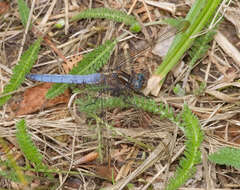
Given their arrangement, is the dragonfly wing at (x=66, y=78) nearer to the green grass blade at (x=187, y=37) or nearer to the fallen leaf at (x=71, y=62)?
the fallen leaf at (x=71, y=62)

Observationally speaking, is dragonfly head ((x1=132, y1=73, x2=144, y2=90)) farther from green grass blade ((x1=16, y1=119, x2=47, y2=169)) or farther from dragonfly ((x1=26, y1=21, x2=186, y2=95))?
green grass blade ((x1=16, y1=119, x2=47, y2=169))

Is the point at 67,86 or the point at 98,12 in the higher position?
the point at 98,12

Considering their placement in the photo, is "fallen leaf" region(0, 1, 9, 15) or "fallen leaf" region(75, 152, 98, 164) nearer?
"fallen leaf" region(75, 152, 98, 164)

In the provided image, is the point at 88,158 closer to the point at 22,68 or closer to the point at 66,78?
the point at 66,78

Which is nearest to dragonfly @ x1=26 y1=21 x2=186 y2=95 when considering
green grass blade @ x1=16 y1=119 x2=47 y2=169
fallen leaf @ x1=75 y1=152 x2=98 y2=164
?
green grass blade @ x1=16 y1=119 x2=47 y2=169

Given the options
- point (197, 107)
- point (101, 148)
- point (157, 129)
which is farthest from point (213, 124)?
point (101, 148)

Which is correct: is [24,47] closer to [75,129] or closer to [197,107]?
[75,129]

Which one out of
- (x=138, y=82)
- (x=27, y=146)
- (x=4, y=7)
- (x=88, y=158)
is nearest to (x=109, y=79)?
(x=138, y=82)
